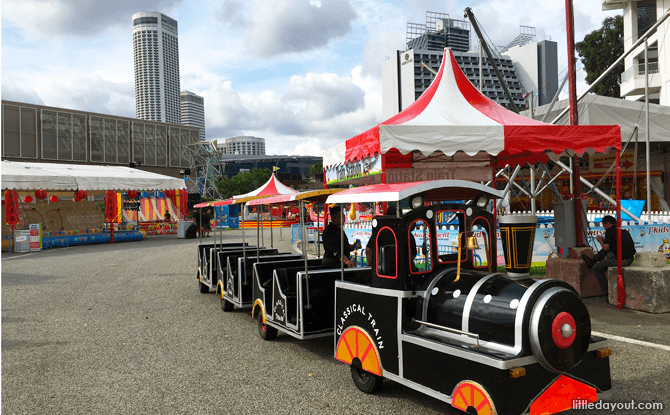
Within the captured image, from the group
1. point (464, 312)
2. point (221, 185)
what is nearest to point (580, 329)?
point (464, 312)

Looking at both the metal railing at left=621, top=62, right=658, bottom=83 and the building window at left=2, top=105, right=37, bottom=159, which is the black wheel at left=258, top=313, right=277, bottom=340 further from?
the building window at left=2, top=105, right=37, bottom=159

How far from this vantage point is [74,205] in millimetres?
30141

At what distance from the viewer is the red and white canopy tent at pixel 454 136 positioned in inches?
284

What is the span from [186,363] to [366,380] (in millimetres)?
2396

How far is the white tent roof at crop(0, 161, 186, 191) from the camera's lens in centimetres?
2284

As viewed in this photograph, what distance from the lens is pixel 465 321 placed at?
3.93 metres

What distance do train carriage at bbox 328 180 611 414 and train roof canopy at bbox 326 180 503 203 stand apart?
0.5 inches

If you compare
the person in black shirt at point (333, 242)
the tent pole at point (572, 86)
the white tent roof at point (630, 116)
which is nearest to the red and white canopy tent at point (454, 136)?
the tent pole at point (572, 86)

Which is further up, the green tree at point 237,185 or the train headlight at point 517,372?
the green tree at point 237,185

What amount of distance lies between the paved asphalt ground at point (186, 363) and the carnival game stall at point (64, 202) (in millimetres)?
14821

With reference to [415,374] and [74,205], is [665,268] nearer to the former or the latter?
[415,374]

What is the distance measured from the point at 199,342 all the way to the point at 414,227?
13.0ft

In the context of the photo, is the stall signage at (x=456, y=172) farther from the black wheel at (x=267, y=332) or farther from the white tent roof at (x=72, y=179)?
the white tent roof at (x=72, y=179)

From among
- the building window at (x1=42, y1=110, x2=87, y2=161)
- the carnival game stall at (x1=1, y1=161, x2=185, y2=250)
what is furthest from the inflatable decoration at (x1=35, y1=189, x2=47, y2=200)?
the building window at (x1=42, y1=110, x2=87, y2=161)
